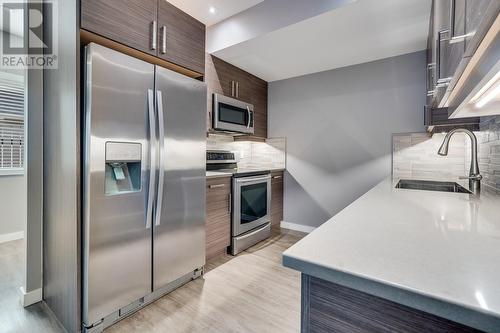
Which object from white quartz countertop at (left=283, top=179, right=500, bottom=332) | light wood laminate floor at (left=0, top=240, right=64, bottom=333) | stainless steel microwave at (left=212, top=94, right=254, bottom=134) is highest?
stainless steel microwave at (left=212, top=94, right=254, bottom=134)

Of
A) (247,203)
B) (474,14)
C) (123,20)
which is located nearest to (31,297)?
(247,203)

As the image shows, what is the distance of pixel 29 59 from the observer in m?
1.72

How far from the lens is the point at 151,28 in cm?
A: 172

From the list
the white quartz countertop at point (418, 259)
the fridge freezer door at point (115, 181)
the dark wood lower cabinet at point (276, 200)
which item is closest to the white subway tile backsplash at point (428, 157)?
the dark wood lower cabinet at point (276, 200)

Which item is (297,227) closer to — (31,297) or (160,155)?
(160,155)

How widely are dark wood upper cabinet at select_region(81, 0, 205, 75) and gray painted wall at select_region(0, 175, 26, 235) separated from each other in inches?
101

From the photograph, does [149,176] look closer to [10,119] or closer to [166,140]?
Result: [166,140]

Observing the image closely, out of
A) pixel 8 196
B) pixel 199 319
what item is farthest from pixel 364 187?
pixel 8 196

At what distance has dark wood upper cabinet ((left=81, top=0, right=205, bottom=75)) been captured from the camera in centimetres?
146

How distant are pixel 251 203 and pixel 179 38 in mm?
1846

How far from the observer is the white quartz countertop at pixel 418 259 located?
0.37 metres

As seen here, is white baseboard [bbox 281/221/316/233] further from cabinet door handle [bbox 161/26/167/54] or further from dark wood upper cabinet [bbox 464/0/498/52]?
dark wood upper cabinet [bbox 464/0/498/52]

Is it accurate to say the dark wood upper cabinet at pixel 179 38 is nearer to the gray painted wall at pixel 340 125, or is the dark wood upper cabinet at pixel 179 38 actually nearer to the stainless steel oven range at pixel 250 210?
the stainless steel oven range at pixel 250 210

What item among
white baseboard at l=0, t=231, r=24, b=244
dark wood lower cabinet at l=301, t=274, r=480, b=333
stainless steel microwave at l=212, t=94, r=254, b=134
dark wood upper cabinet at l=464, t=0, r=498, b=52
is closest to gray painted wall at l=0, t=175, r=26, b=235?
white baseboard at l=0, t=231, r=24, b=244
